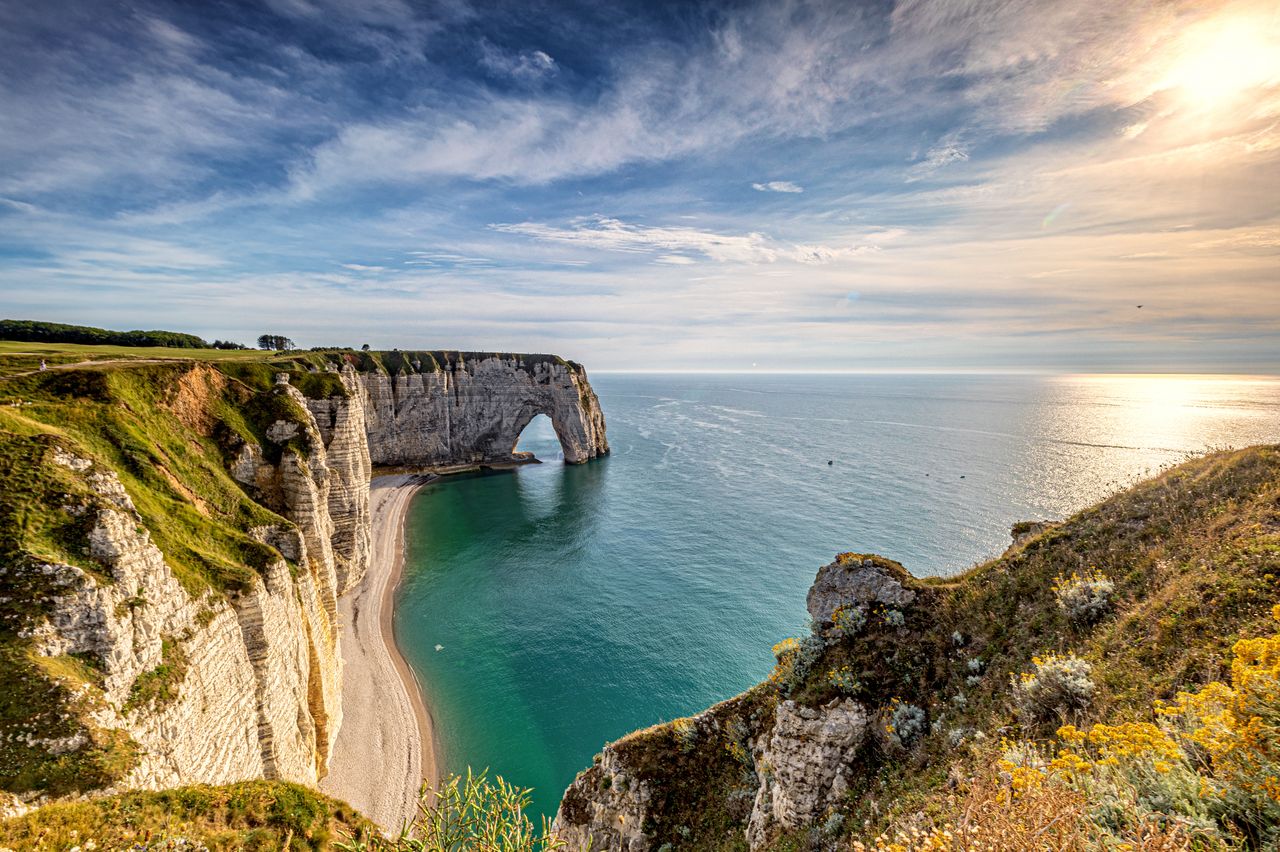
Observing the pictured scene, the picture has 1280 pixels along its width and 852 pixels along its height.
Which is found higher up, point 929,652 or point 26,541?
point 26,541

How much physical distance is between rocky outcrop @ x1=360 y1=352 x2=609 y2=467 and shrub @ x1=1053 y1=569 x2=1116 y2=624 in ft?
305

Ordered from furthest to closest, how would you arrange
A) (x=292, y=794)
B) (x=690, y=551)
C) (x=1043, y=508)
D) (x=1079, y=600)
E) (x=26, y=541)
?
(x=1043, y=508)
(x=690, y=551)
(x=26, y=541)
(x=1079, y=600)
(x=292, y=794)

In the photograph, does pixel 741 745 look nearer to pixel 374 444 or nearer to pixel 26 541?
pixel 26 541

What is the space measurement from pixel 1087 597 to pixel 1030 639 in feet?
5.74

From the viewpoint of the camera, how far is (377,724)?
104 ft

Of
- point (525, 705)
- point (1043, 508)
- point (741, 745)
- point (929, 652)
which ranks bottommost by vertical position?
point (525, 705)

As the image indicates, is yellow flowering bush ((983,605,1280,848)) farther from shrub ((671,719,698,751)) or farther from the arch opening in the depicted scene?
the arch opening

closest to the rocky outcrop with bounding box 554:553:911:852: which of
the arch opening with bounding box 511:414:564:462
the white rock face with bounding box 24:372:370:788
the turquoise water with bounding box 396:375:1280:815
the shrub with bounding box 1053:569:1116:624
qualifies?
the shrub with bounding box 1053:569:1116:624

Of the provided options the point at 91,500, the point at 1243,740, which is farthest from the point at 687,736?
the point at 91,500

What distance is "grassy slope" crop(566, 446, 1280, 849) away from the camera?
933 cm

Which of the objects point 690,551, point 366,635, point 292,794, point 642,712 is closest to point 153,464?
point 292,794

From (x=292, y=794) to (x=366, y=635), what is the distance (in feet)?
115

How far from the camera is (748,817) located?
13906 mm

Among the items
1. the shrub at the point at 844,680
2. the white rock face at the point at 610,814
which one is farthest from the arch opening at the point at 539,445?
the shrub at the point at 844,680
